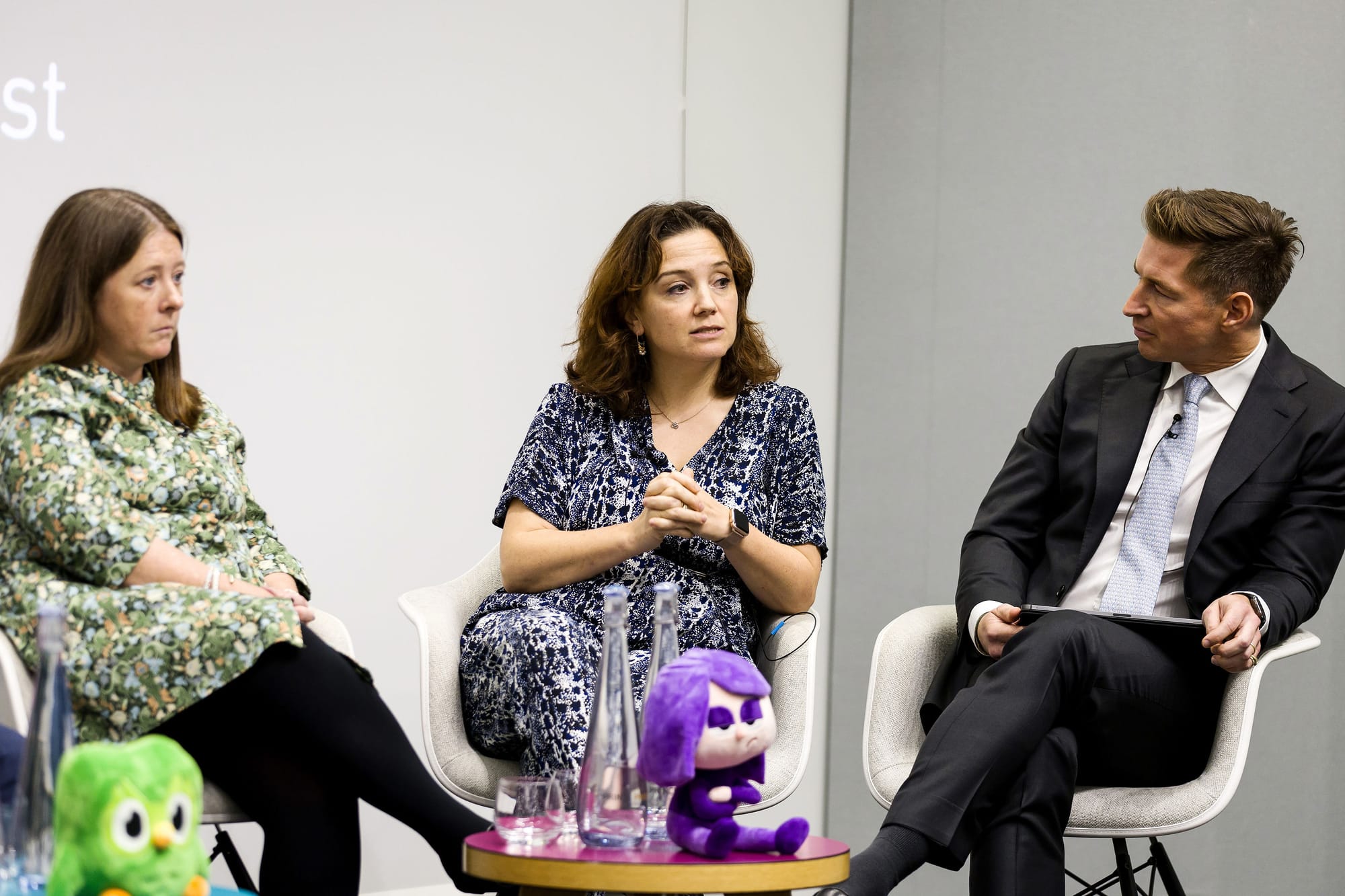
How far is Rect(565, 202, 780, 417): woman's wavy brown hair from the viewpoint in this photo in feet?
9.20

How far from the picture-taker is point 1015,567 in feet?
8.84

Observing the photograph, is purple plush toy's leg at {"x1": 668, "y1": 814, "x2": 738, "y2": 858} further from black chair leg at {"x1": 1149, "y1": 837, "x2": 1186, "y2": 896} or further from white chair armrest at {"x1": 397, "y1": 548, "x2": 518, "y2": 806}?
black chair leg at {"x1": 1149, "y1": 837, "x2": 1186, "y2": 896}

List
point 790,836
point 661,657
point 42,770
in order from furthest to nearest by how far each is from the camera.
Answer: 1. point 661,657
2. point 790,836
3. point 42,770

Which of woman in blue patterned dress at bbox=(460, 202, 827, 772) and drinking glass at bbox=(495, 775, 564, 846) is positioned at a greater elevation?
woman in blue patterned dress at bbox=(460, 202, 827, 772)

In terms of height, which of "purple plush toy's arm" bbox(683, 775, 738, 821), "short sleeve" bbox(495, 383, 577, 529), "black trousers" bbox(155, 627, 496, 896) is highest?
"short sleeve" bbox(495, 383, 577, 529)

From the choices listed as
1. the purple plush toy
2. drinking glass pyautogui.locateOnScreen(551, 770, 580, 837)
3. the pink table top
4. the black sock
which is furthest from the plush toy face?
the black sock

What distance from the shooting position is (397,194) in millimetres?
3580

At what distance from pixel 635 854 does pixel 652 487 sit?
0.88m

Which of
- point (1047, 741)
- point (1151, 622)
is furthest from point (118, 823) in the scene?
point (1151, 622)

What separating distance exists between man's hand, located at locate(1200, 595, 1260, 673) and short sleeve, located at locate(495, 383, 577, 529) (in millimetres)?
1145

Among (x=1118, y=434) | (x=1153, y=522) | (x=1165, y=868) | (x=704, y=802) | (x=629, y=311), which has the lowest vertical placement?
(x=1165, y=868)

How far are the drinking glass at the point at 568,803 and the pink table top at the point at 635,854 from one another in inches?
1.0

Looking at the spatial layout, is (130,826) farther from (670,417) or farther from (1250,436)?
(1250,436)

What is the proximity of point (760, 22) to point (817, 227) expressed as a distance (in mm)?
626
